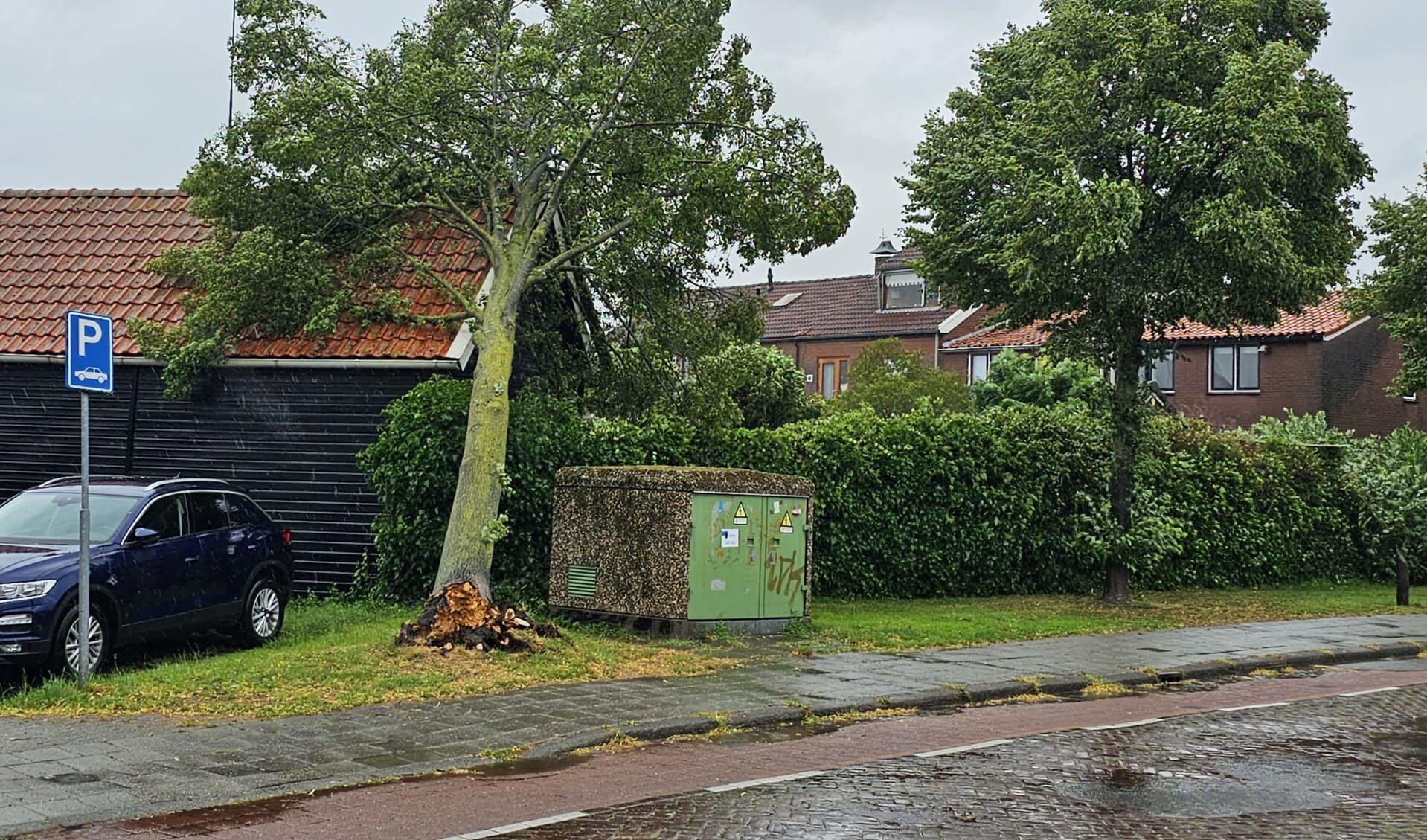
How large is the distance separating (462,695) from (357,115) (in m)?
6.22

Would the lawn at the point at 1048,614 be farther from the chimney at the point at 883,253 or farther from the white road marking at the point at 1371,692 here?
the chimney at the point at 883,253

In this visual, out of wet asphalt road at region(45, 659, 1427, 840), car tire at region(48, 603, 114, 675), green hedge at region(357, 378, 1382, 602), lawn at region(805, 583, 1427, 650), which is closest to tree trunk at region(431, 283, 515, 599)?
green hedge at region(357, 378, 1382, 602)

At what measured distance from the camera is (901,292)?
53.7 meters

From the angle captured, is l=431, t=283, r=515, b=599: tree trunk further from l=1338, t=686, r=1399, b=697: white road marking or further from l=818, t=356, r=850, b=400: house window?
l=818, t=356, r=850, b=400: house window

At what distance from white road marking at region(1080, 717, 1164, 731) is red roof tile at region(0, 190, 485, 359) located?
904 centimetres

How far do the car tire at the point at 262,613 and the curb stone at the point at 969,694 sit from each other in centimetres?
555

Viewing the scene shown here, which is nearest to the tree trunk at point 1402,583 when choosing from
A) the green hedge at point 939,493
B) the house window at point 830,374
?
the green hedge at point 939,493

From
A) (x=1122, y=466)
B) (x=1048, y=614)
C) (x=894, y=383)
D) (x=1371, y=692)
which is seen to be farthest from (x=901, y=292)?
(x=1371, y=692)


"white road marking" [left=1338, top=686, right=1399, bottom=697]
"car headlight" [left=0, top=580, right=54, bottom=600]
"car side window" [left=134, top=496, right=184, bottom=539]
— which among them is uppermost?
"car side window" [left=134, top=496, right=184, bottom=539]

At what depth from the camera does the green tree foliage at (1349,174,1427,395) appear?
2650cm

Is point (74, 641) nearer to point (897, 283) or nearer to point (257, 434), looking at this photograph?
point (257, 434)

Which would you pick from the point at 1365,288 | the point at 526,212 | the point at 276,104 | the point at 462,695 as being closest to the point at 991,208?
the point at 526,212

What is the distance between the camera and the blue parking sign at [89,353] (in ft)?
36.1

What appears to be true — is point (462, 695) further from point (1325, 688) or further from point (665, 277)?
point (1325, 688)
